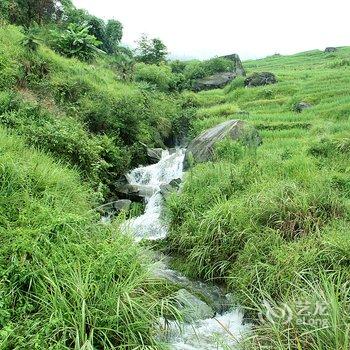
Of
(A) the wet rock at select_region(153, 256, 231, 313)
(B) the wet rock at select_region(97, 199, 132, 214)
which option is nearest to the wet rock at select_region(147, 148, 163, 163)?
(B) the wet rock at select_region(97, 199, 132, 214)

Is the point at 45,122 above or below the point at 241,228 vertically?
above

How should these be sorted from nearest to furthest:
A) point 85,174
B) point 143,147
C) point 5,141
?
point 5,141
point 85,174
point 143,147

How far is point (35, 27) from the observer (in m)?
20.8

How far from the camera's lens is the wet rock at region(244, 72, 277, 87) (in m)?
26.5

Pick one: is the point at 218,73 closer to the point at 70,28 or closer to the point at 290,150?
the point at 70,28

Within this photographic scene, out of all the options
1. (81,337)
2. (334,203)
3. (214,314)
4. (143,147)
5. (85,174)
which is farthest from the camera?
(143,147)

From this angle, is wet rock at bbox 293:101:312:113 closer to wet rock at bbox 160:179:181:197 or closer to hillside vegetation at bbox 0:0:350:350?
hillside vegetation at bbox 0:0:350:350

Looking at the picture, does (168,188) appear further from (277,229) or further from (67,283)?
(67,283)

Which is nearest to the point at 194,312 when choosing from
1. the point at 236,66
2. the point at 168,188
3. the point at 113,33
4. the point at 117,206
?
the point at 117,206

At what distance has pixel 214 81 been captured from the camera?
31.1 m

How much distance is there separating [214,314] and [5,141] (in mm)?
5532

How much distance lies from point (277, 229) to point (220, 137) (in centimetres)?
709

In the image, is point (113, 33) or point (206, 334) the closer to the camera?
point (206, 334)

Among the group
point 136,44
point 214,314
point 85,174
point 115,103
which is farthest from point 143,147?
point 136,44
